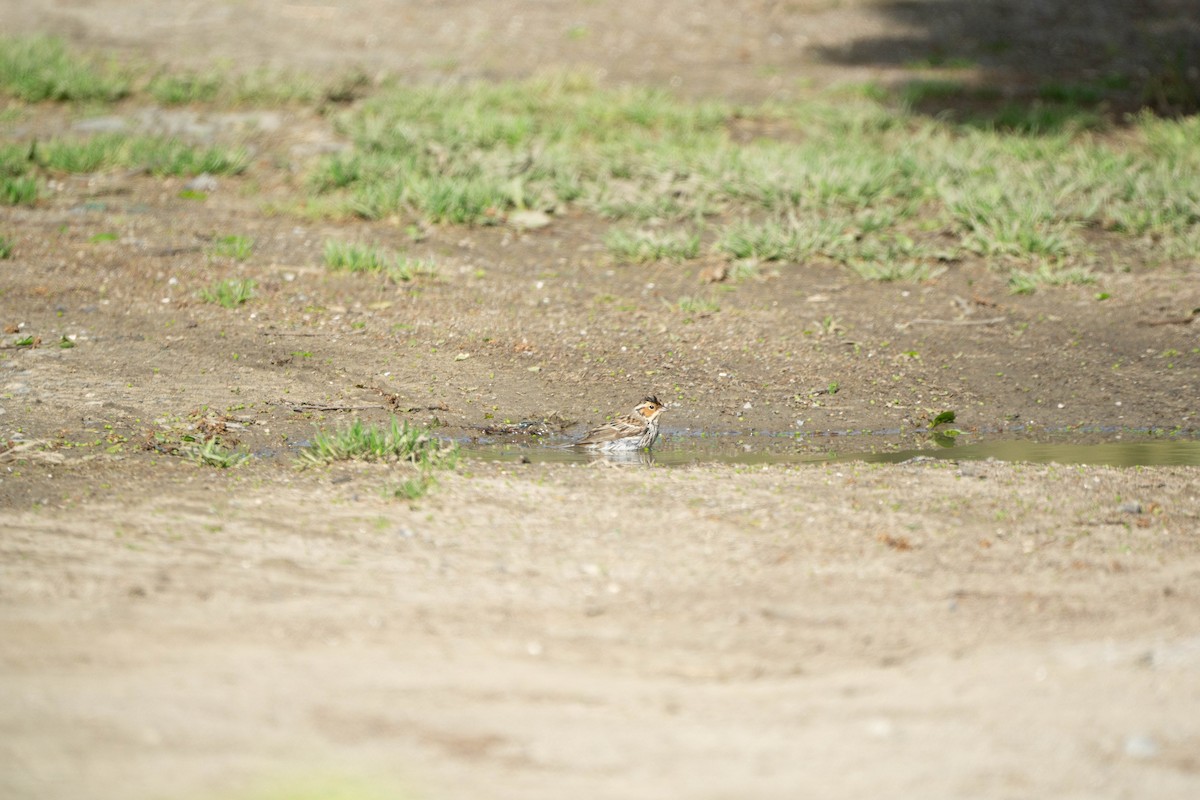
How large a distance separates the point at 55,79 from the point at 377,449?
9477mm

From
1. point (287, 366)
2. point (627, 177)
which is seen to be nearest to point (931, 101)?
point (627, 177)

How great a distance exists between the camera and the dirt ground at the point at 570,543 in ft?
11.4

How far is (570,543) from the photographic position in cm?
503

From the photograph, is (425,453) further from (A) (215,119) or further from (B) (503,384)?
(A) (215,119)

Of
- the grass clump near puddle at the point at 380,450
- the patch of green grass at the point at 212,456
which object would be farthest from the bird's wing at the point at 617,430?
the patch of green grass at the point at 212,456

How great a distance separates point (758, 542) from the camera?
5020mm

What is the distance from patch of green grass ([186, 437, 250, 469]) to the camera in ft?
19.9

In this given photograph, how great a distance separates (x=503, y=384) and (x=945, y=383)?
2.75 meters

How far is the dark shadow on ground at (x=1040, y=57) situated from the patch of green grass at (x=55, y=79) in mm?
8594

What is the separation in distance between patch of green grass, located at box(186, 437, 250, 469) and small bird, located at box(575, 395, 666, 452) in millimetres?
1789

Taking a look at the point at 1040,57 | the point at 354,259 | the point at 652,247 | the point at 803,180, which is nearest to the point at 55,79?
the point at 354,259

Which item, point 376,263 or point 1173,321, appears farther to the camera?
point 376,263

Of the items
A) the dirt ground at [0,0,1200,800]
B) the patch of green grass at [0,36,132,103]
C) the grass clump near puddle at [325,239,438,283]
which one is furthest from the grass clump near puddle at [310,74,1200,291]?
the patch of green grass at [0,36,132,103]

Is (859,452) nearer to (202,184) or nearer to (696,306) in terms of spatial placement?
(696,306)
